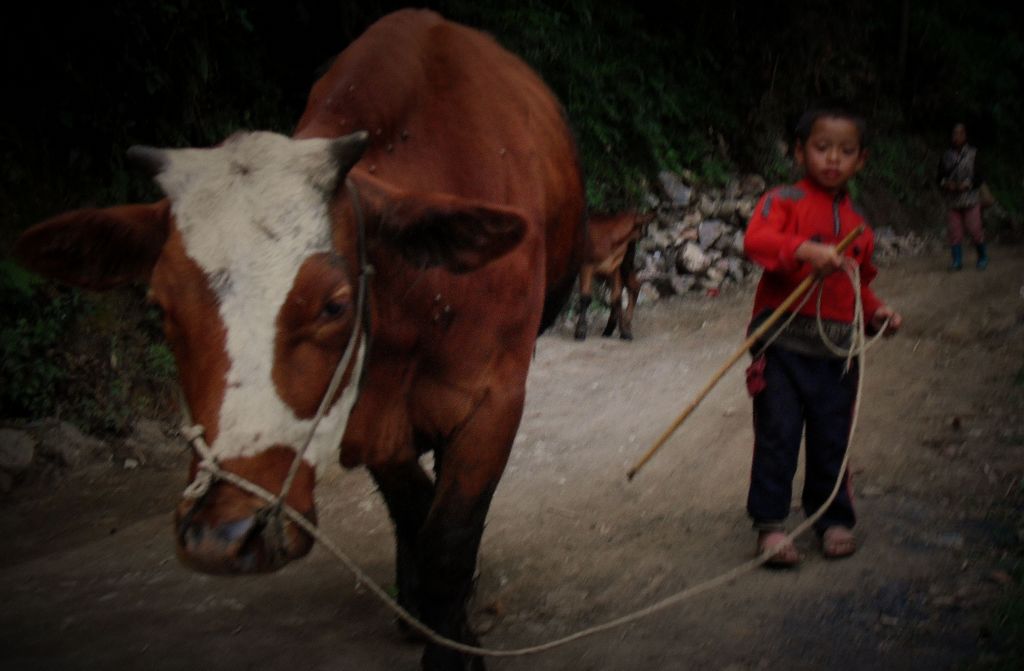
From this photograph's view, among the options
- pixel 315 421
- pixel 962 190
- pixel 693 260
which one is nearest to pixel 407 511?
pixel 315 421

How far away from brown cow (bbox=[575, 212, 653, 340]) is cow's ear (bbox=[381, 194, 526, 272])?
19.2ft

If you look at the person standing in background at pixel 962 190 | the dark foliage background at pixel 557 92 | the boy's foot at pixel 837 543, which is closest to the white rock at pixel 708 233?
Answer: the dark foliage background at pixel 557 92

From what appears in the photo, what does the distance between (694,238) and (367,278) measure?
8.86 m

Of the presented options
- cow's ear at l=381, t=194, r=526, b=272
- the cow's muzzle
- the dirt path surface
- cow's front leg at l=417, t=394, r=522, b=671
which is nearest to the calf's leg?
the dirt path surface

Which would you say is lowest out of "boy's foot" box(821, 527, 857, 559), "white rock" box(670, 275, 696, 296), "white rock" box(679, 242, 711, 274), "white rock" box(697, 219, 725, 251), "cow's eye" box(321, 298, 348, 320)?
"white rock" box(670, 275, 696, 296)

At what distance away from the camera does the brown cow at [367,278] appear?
186 centimetres

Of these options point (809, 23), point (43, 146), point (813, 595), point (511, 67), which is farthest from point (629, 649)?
point (809, 23)

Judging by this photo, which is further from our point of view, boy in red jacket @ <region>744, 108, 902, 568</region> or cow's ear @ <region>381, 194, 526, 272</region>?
boy in red jacket @ <region>744, 108, 902, 568</region>

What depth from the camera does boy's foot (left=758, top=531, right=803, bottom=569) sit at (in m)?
3.39

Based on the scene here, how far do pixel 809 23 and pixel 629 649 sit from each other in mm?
10970

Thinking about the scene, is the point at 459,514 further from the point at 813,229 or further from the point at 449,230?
the point at 813,229

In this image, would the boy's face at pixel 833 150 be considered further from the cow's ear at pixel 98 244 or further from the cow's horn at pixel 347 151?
the cow's ear at pixel 98 244

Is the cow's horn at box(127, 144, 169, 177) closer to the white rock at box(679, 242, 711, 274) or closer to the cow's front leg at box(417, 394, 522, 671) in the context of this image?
the cow's front leg at box(417, 394, 522, 671)

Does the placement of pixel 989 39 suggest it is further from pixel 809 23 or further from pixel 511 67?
pixel 511 67
